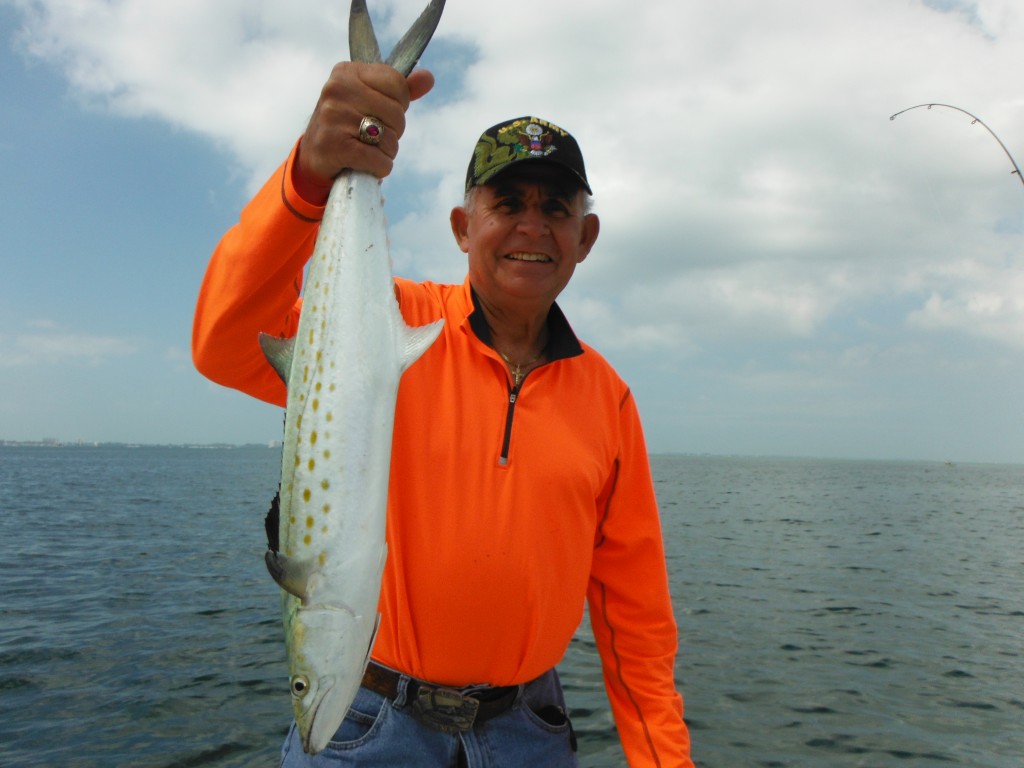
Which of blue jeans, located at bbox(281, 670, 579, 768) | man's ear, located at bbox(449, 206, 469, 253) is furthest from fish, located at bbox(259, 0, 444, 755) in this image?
man's ear, located at bbox(449, 206, 469, 253)

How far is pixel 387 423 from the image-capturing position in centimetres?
200

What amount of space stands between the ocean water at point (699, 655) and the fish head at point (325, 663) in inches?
235

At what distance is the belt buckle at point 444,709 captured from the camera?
95.7 inches

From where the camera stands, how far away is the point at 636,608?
300 cm

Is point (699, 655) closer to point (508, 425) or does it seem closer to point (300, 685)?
point (508, 425)

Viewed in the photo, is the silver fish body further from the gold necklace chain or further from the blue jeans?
the gold necklace chain

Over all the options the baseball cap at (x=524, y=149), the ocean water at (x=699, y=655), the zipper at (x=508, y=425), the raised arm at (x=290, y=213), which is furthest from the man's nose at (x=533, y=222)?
the ocean water at (x=699, y=655)

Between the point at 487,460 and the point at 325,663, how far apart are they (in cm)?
85

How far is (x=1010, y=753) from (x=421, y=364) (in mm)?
8473

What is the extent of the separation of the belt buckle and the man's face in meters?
1.48

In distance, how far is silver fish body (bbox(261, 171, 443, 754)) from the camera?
1.89 metres

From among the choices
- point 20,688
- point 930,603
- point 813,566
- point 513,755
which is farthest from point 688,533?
point 513,755

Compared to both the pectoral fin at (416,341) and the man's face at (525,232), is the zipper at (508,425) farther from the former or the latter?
the pectoral fin at (416,341)

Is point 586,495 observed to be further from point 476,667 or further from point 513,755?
point 513,755
